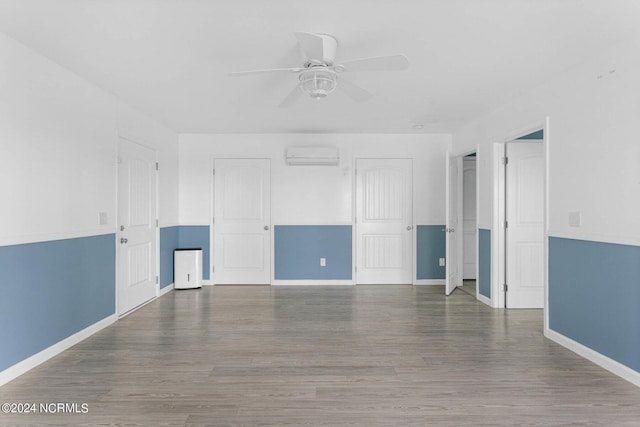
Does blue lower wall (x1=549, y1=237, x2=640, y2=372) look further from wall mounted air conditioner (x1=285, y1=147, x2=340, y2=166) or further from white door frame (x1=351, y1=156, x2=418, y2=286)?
wall mounted air conditioner (x1=285, y1=147, x2=340, y2=166)

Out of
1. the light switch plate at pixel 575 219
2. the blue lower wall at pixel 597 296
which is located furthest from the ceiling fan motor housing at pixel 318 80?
the blue lower wall at pixel 597 296

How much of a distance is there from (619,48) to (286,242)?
14.6ft

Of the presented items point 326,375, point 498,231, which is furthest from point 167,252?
point 498,231

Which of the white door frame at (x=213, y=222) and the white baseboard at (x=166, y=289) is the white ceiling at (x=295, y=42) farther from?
the white baseboard at (x=166, y=289)

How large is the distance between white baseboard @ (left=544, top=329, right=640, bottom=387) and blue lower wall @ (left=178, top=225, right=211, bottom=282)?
4.60m

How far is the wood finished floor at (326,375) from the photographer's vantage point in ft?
6.97

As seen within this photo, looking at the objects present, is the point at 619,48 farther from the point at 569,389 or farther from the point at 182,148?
the point at 182,148

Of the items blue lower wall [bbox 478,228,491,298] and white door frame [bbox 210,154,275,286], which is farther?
white door frame [bbox 210,154,275,286]

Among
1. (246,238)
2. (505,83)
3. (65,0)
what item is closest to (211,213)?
(246,238)

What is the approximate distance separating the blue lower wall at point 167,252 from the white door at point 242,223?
0.62m

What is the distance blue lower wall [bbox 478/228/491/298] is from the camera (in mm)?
4520

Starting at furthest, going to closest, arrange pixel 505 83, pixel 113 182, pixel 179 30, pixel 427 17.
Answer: pixel 113 182, pixel 505 83, pixel 179 30, pixel 427 17

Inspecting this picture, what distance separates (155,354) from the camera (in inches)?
119

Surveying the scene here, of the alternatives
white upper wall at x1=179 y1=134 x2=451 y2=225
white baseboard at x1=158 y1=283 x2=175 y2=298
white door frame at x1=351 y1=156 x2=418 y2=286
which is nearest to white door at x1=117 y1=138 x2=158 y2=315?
white baseboard at x1=158 y1=283 x2=175 y2=298
